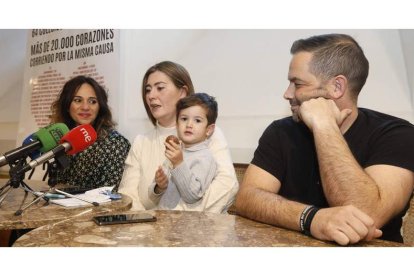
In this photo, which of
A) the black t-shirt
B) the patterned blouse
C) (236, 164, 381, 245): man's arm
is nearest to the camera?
(236, 164, 381, 245): man's arm

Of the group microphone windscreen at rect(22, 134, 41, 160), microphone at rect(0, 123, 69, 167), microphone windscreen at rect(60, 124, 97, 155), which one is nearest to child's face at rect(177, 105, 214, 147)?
microphone windscreen at rect(60, 124, 97, 155)

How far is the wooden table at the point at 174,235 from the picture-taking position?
1208 mm

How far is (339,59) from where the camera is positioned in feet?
5.87

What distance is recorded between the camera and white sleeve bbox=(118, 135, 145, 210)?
236cm

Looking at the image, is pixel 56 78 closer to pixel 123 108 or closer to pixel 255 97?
pixel 123 108

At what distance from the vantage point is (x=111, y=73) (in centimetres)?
262

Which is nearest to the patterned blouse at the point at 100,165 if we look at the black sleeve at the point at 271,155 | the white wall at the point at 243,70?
the white wall at the point at 243,70

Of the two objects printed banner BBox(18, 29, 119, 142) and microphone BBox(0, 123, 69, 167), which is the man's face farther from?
printed banner BBox(18, 29, 119, 142)

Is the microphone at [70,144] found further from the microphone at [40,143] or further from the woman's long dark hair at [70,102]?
the woman's long dark hair at [70,102]

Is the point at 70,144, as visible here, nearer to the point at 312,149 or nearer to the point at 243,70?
the point at 243,70

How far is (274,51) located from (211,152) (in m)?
0.62

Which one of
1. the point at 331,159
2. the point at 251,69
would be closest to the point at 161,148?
the point at 251,69

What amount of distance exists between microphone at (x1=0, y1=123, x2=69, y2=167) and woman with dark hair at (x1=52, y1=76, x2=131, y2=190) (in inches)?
29.3

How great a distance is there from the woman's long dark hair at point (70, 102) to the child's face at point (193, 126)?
64 cm
